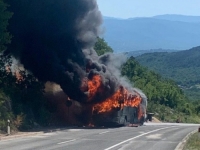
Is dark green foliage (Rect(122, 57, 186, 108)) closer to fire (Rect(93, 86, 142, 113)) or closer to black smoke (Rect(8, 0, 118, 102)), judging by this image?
fire (Rect(93, 86, 142, 113))

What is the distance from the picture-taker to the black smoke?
3834 centimetres

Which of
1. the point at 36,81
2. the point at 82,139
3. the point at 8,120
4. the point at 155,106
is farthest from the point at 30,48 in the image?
the point at 155,106

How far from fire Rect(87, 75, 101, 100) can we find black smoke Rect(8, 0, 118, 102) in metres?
0.33

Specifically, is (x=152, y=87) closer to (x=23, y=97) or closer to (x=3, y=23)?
(x=23, y=97)

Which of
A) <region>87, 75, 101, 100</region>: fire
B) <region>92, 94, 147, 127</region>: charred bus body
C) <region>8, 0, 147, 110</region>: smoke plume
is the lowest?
<region>92, 94, 147, 127</region>: charred bus body

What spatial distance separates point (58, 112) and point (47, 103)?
133 cm

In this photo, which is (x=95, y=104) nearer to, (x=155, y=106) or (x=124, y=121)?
(x=124, y=121)

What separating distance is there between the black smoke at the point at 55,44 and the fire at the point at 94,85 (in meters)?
0.33

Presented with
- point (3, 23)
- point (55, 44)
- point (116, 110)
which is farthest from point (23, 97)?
point (116, 110)

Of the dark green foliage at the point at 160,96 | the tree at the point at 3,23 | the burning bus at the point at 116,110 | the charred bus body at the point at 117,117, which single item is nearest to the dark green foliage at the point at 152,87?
the dark green foliage at the point at 160,96

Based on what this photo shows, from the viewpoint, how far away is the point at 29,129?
34.0m

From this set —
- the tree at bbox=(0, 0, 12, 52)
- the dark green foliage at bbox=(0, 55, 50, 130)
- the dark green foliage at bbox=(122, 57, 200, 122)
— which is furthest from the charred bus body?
the dark green foliage at bbox=(122, 57, 200, 122)

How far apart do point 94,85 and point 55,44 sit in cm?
412

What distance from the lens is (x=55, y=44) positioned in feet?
129
